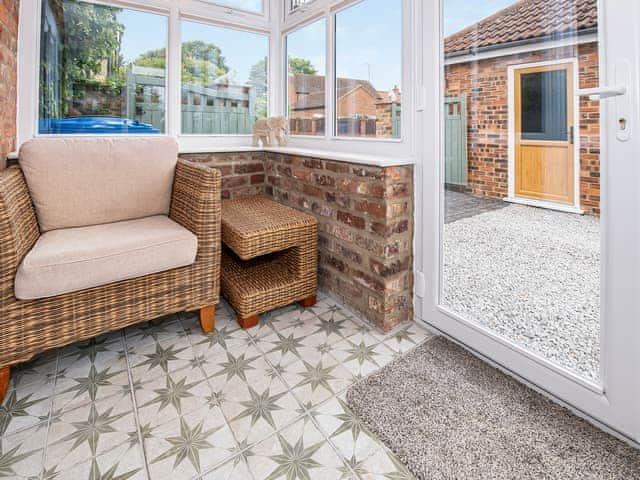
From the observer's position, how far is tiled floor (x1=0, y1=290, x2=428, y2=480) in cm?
118

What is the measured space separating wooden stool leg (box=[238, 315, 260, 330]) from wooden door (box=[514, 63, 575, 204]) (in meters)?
1.39

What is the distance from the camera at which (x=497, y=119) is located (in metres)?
1.60

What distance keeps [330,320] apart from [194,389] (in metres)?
0.82

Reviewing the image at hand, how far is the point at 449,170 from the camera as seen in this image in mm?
1825

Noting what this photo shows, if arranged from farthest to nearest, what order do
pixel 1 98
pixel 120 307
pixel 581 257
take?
pixel 1 98
pixel 120 307
pixel 581 257

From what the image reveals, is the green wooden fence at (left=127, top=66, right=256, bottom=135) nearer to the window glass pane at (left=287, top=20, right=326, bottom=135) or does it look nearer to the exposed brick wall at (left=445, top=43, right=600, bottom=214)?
the window glass pane at (left=287, top=20, right=326, bottom=135)

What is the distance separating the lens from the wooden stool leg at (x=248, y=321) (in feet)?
Result: 6.63

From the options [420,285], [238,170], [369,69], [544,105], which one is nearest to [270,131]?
[238,170]

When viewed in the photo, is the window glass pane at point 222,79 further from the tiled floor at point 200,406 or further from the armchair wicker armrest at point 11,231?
the tiled floor at point 200,406

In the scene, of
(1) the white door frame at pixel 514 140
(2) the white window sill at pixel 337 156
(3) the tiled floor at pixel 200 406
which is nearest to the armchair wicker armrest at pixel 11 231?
(3) the tiled floor at pixel 200 406

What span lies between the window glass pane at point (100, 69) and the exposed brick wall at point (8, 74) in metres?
0.18

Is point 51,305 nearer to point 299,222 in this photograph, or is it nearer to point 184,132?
point 299,222

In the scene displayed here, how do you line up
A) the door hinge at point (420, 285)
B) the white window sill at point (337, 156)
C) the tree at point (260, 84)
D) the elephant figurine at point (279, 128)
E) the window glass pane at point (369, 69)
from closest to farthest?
the white window sill at point (337, 156)
the door hinge at point (420, 285)
the window glass pane at point (369, 69)
the elephant figurine at point (279, 128)
the tree at point (260, 84)

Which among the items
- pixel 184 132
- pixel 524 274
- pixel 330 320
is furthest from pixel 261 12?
pixel 524 274
